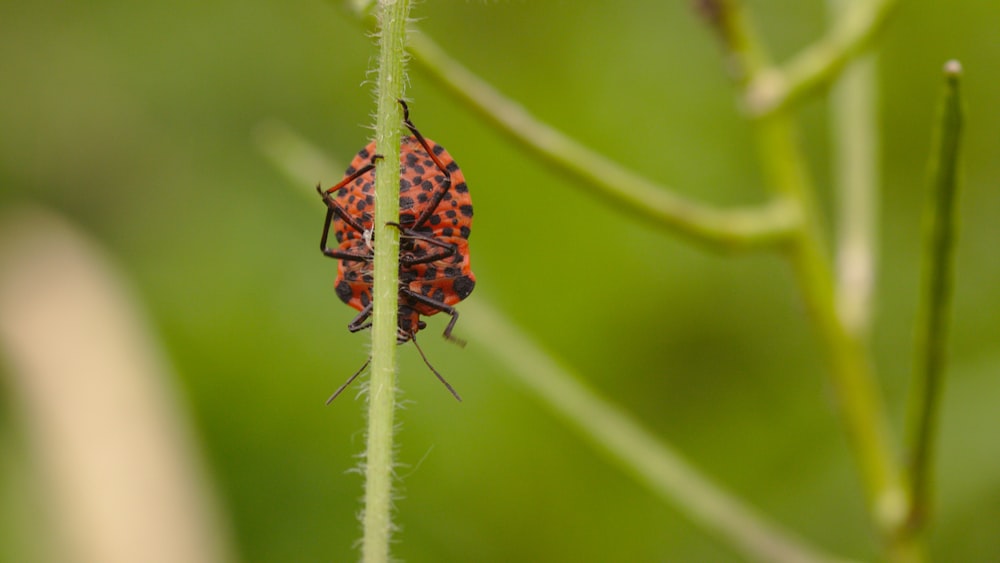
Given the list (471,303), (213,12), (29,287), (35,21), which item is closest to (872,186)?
(471,303)

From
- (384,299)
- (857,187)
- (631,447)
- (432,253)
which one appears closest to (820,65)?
(857,187)

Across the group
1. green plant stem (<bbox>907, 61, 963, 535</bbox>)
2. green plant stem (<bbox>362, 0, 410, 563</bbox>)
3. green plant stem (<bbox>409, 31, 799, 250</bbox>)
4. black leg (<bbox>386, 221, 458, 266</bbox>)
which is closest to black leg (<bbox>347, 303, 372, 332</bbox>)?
black leg (<bbox>386, 221, 458, 266</bbox>)

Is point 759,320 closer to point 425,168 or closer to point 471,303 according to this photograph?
point 471,303

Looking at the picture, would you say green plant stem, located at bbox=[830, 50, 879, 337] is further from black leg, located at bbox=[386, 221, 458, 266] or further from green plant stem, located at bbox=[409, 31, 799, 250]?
black leg, located at bbox=[386, 221, 458, 266]

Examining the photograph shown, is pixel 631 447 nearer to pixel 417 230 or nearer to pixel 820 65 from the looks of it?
pixel 820 65

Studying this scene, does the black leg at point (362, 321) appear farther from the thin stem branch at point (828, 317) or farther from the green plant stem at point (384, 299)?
the thin stem branch at point (828, 317)

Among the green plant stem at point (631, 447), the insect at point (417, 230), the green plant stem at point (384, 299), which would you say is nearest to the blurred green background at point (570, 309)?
the green plant stem at point (631, 447)
